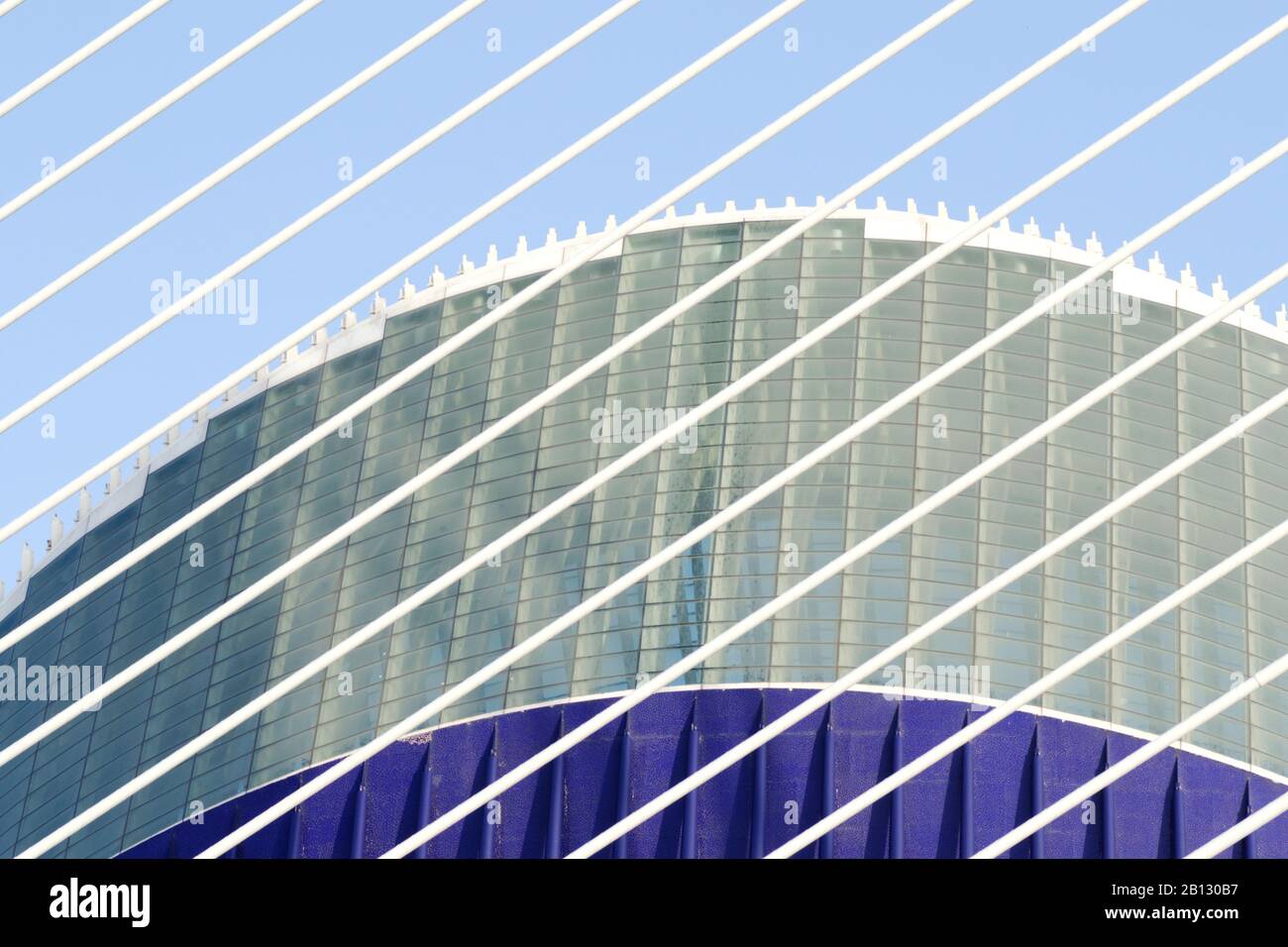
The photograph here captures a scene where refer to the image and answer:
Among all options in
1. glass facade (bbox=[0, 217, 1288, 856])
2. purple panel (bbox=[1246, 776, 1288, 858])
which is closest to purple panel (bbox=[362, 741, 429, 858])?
glass facade (bbox=[0, 217, 1288, 856])

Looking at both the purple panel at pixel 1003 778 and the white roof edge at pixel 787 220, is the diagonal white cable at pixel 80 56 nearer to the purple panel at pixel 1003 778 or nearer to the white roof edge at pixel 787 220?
the purple panel at pixel 1003 778

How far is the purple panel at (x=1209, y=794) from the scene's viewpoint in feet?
126

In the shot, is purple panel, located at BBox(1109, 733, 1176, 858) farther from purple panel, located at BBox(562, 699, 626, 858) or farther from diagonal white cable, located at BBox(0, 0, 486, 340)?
diagonal white cable, located at BBox(0, 0, 486, 340)

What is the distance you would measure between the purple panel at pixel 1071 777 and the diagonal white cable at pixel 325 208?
23.2 meters

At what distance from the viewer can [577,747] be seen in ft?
129

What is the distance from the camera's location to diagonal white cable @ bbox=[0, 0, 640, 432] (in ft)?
50.6

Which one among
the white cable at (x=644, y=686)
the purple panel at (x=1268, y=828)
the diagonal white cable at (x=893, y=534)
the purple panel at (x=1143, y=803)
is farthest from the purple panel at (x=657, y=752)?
the diagonal white cable at (x=893, y=534)

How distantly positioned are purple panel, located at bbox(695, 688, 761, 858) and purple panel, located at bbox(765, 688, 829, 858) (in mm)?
288

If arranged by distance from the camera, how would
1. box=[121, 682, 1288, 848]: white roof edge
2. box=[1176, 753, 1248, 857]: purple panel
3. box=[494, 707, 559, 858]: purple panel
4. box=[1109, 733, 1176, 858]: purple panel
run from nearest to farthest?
box=[1109, 733, 1176, 858]: purple panel
box=[494, 707, 559, 858]: purple panel
box=[1176, 753, 1248, 857]: purple panel
box=[121, 682, 1288, 848]: white roof edge

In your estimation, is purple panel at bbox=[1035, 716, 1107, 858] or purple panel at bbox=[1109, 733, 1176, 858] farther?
purple panel at bbox=[1109, 733, 1176, 858]

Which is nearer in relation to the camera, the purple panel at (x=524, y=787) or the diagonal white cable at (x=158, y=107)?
the diagonal white cable at (x=158, y=107)

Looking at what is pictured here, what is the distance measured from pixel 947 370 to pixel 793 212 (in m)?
29.4

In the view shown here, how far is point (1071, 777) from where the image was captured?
38406mm
